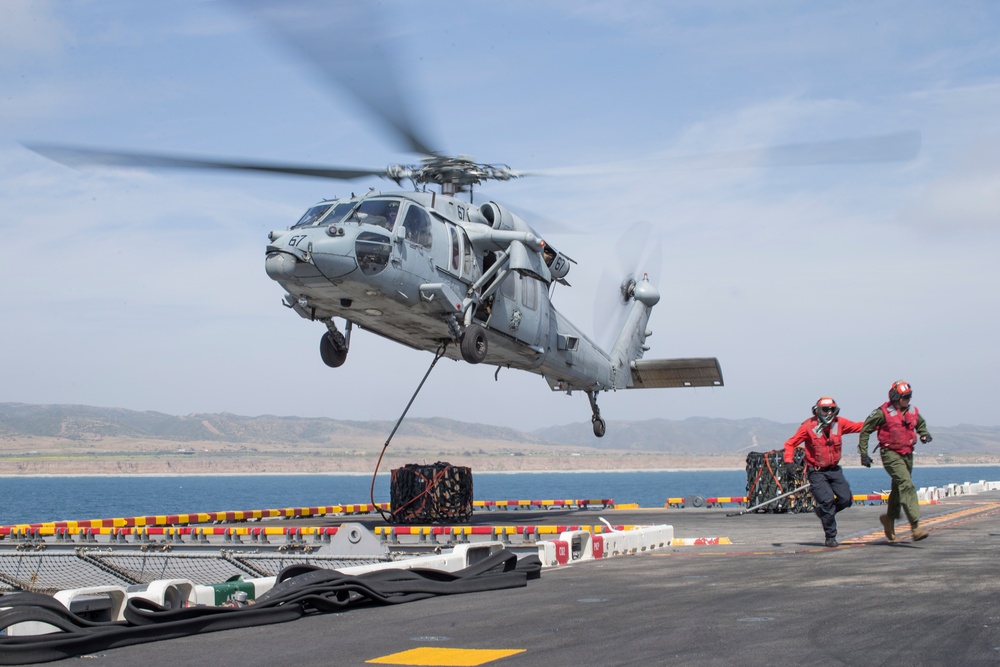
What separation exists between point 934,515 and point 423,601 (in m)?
16.2

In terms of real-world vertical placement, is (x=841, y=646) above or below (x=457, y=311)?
below

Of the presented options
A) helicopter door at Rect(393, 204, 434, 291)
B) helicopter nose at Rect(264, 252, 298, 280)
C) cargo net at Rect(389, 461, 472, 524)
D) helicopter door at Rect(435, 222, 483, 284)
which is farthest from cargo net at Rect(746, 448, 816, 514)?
helicopter nose at Rect(264, 252, 298, 280)

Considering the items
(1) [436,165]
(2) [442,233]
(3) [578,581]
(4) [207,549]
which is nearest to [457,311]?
(2) [442,233]

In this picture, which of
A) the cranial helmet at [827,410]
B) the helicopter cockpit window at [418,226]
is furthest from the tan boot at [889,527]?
the helicopter cockpit window at [418,226]

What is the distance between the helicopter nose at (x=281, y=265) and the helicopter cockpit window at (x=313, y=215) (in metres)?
0.99

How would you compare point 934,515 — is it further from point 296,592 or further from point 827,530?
point 296,592

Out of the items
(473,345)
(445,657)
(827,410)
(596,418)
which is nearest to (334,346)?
(473,345)

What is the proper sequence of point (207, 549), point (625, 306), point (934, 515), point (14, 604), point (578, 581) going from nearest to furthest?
1. point (14, 604)
2. point (578, 581)
3. point (207, 549)
4. point (934, 515)
5. point (625, 306)

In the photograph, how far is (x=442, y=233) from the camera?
21.1 m

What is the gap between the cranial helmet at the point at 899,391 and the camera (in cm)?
1444

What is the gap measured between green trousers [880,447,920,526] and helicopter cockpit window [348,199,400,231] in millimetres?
9703

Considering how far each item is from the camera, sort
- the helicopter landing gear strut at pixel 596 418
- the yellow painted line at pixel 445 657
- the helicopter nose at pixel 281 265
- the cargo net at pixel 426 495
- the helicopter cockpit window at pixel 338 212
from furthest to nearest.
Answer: the helicopter landing gear strut at pixel 596 418, the cargo net at pixel 426 495, the helicopter cockpit window at pixel 338 212, the helicopter nose at pixel 281 265, the yellow painted line at pixel 445 657

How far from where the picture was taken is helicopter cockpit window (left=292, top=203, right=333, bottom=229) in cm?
1975

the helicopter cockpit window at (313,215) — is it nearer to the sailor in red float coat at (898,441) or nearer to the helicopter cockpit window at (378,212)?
the helicopter cockpit window at (378,212)
